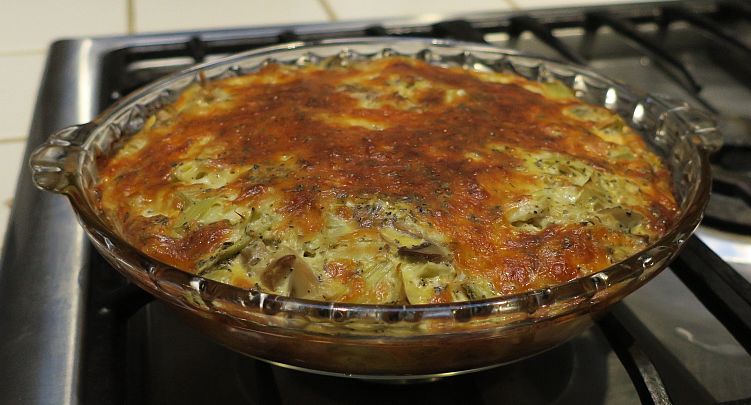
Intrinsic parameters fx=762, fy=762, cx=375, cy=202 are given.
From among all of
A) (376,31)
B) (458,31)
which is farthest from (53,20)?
(458,31)

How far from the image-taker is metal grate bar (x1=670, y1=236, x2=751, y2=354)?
0.68 metres

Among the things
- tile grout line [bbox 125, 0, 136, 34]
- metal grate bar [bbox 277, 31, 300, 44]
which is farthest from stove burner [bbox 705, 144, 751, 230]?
tile grout line [bbox 125, 0, 136, 34]

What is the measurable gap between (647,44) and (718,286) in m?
0.58

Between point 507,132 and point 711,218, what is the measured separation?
0.96 ft

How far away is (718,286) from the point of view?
2.33ft

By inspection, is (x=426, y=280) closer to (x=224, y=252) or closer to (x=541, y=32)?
(x=224, y=252)

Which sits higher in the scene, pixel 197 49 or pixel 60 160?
pixel 197 49

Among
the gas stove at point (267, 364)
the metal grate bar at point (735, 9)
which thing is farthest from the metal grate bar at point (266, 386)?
the metal grate bar at point (735, 9)

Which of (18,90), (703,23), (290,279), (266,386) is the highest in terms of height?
(703,23)

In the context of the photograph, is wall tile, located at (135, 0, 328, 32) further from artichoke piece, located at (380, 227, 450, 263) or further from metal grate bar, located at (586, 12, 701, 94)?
artichoke piece, located at (380, 227, 450, 263)

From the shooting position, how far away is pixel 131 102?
2.79 ft

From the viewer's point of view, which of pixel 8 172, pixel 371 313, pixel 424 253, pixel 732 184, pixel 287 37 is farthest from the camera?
pixel 287 37

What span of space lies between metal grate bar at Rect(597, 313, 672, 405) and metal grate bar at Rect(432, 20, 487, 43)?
0.61 metres

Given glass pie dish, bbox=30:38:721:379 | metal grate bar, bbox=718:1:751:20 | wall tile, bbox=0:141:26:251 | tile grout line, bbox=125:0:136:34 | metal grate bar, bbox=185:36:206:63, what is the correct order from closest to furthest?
glass pie dish, bbox=30:38:721:379 → wall tile, bbox=0:141:26:251 → metal grate bar, bbox=185:36:206:63 → metal grate bar, bbox=718:1:751:20 → tile grout line, bbox=125:0:136:34
